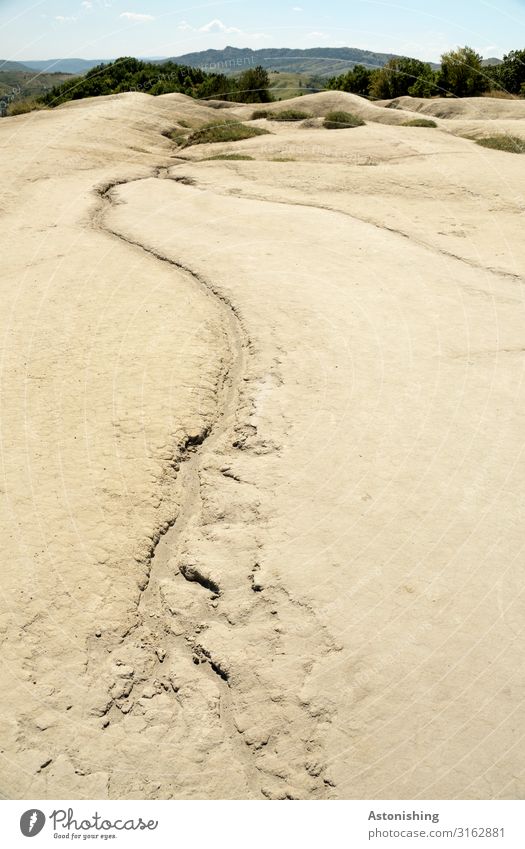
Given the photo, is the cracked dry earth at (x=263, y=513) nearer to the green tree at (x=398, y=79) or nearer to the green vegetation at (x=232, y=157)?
the green vegetation at (x=232, y=157)

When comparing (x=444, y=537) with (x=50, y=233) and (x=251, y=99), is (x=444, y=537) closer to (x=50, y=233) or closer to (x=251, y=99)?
(x=50, y=233)

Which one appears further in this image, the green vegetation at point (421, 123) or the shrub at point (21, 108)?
the shrub at point (21, 108)

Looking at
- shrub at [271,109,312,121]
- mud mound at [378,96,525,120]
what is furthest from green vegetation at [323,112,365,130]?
mud mound at [378,96,525,120]

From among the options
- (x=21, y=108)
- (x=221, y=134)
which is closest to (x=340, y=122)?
(x=221, y=134)

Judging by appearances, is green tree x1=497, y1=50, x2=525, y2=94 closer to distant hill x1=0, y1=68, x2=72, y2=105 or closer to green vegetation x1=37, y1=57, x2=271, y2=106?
green vegetation x1=37, y1=57, x2=271, y2=106

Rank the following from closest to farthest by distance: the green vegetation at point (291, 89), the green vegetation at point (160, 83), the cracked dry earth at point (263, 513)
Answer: the cracked dry earth at point (263, 513), the green vegetation at point (160, 83), the green vegetation at point (291, 89)


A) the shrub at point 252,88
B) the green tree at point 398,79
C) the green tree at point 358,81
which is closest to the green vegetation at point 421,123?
the shrub at point 252,88

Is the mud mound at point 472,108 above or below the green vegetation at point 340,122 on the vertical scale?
above
